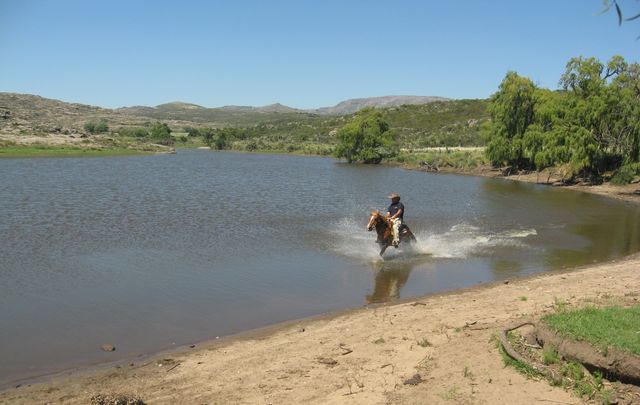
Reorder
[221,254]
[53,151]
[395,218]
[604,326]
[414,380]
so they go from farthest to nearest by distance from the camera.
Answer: [53,151] → [395,218] → [221,254] → [604,326] → [414,380]

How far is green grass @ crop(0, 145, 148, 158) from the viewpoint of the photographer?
58.8 metres

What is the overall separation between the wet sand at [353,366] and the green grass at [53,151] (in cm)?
5620

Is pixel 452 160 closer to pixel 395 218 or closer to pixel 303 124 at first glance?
pixel 395 218

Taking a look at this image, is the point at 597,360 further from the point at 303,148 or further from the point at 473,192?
the point at 303,148

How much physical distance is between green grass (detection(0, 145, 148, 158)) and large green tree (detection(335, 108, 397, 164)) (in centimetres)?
3017

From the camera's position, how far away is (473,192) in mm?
39062

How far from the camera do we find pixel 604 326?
743 centimetres

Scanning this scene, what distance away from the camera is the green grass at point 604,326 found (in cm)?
689

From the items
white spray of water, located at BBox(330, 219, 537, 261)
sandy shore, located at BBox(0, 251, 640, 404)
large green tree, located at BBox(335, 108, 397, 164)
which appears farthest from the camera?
large green tree, located at BBox(335, 108, 397, 164)

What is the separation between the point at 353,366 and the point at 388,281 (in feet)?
21.2

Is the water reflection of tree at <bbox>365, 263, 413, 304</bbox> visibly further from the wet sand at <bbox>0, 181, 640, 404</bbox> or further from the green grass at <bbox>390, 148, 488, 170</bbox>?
the green grass at <bbox>390, 148, 488, 170</bbox>

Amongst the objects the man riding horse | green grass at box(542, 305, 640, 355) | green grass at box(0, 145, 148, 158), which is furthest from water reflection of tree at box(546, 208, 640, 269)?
green grass at box(0, 145, 148, 158)

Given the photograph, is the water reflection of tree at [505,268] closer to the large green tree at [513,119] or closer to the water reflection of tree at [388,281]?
the water reflection of tree at [388,281]

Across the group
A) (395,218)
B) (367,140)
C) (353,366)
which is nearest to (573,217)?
(395,218)
